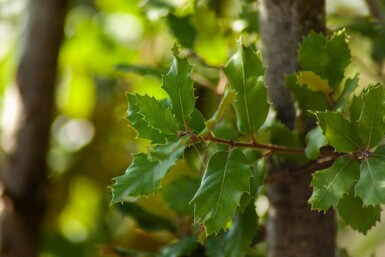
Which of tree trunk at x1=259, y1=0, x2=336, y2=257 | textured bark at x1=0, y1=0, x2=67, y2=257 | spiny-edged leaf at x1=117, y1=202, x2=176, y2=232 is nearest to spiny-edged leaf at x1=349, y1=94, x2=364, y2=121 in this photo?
tree trunk at x1=259, y1=0, x2=336, y2=257

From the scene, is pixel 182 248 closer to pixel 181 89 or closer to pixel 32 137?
pixel 181 89

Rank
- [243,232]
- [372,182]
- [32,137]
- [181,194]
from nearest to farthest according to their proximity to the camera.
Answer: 1. [372,182]
2. [243,232]
3. [181,194]
4. [32,137]

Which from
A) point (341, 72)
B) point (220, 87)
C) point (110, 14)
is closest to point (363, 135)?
point (341, 72)

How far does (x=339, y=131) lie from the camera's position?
0.41m

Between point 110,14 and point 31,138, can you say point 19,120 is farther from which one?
point 110,14

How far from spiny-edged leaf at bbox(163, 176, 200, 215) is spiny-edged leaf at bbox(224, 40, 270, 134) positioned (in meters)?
0.15

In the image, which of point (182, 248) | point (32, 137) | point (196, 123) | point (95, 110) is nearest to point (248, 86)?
point (196, 123)

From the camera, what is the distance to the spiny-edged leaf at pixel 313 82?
0.48 meters

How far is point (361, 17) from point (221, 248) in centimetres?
29

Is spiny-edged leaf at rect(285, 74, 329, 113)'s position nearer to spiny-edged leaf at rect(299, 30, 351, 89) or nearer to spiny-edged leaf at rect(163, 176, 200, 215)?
spiny-edged leaf at rect(299, 30, 351, 89)

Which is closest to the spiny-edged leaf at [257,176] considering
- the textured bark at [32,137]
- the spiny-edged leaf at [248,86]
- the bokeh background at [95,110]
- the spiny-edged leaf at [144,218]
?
the spiny-edged leaf at [248,86]

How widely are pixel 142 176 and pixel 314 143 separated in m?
0.12

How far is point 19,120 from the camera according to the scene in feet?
3.16

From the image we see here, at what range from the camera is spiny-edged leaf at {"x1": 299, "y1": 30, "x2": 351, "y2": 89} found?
476mm
